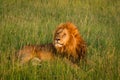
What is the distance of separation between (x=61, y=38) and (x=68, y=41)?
18 cm

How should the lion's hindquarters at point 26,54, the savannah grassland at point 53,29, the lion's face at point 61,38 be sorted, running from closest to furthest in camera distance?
the savannah grassland at point 53,29 < the lion's face at point 61,38 < the lion's hindquarters at point 26,54

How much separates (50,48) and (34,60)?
0.32m

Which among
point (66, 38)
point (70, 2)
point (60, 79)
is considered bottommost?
point (60, 79)

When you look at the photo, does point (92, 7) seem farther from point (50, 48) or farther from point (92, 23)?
point (50, 48)

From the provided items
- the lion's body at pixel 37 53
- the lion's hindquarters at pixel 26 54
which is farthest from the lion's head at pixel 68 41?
the lion's hindquarters at pixel 26 54

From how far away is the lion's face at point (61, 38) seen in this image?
5414mm

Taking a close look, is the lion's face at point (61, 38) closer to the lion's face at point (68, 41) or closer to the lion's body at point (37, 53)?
the lion's face at point (68, 41)

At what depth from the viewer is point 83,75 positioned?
493 centimetres

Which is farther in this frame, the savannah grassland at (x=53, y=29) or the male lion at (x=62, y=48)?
the male lion at (x=62, y=48)

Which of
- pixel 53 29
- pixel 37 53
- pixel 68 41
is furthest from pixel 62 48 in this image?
pixel 53 29

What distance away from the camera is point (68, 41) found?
5.56 meters

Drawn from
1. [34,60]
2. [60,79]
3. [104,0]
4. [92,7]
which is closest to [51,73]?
[60,79]

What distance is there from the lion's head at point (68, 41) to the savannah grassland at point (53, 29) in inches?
8.7

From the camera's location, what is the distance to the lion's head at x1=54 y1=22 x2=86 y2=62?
17.9 feet
